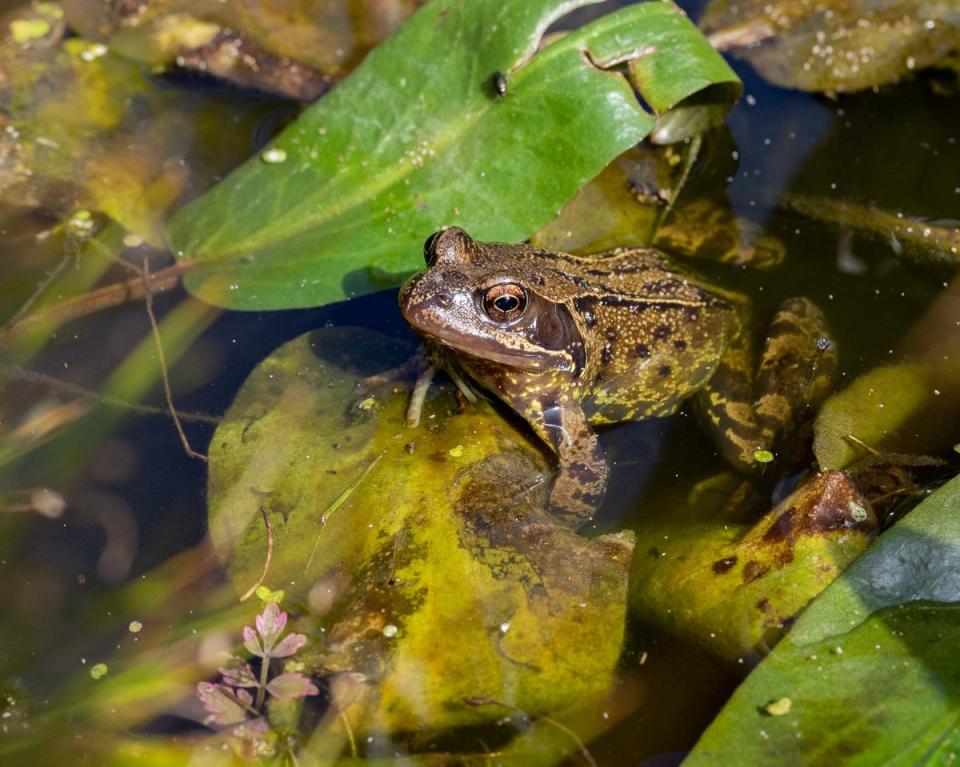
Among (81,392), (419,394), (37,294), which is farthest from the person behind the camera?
(37,294)

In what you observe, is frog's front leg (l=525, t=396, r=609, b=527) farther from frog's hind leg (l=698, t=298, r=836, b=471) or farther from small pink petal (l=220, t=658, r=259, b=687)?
small pink petal (l=220, t=658, r=259, b=687)

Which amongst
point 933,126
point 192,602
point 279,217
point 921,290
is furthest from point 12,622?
point 933,126

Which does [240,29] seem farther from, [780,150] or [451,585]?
[451,585]

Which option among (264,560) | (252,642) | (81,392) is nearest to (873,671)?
(252,642)

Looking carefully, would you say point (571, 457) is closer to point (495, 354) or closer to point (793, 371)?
point (495, 354)

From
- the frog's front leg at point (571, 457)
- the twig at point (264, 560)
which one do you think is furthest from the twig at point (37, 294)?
the frog's front leg at point (571, 457)
